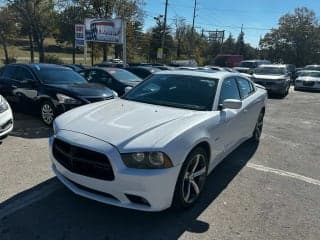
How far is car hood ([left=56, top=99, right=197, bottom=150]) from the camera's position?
139 inches

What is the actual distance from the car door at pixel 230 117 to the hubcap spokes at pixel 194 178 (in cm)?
73

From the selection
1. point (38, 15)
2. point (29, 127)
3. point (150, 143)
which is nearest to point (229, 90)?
point (150, 143)

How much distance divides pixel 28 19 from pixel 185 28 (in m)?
32.8

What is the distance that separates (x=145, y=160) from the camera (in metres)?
3.37

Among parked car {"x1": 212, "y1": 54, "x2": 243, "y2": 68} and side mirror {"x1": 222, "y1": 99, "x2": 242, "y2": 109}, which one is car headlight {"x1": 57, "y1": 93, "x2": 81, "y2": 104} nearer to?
side mirror {"x1": 222, "y1": 99, "x2": 242, "y2": 109}

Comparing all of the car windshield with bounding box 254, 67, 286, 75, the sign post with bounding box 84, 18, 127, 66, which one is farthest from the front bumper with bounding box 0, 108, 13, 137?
the car windshield with bounding box 254, 67, 286, 75

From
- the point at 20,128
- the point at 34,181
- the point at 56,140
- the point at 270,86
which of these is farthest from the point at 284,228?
the point at 270,86

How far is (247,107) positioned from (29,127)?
466 cm

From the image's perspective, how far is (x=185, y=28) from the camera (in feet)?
192

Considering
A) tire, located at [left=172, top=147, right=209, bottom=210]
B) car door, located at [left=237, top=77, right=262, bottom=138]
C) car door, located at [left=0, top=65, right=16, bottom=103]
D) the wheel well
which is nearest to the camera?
tire, located at [left=172, top=147, right=209, bottom=210]

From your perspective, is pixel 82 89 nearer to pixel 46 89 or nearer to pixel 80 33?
pixel 46 89

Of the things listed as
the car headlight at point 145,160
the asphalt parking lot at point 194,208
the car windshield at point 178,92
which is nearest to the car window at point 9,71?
the asphalt parking lot at point 194,208

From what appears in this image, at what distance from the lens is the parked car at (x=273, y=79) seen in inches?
685

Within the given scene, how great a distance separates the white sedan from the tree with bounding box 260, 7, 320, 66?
2315 inches
